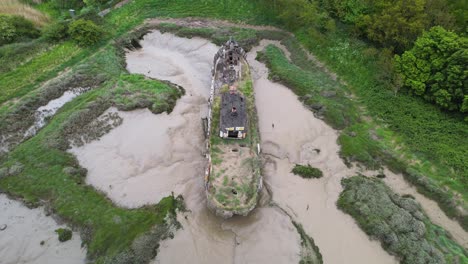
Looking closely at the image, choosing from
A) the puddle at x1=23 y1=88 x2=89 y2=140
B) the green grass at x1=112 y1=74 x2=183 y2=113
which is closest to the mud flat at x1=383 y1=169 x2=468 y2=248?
the green grass at x1=112 y1=74 x2=183 y2=113

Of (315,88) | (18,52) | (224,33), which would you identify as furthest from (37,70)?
(315,88)

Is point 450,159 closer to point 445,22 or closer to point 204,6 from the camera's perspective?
point 445,22

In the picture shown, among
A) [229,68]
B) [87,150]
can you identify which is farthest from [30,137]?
[229,68]

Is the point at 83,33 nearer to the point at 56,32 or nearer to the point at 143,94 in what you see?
the point at 56,32

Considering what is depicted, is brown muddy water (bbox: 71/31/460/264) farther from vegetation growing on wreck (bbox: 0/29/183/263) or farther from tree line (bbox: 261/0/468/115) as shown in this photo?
tree line (bbox: 261/0/468/115)

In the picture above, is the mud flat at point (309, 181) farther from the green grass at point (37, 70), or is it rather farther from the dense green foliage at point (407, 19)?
the green grass at point (37, 70)
